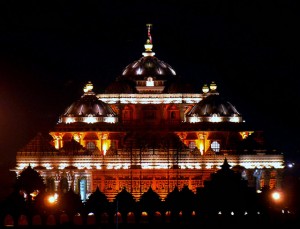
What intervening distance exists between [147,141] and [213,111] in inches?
188

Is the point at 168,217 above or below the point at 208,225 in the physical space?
above

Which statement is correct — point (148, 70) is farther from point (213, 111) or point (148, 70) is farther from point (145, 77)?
point (213, 111)

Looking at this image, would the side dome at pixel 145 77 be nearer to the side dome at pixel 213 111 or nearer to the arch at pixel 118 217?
the side dome at pixel 213 111

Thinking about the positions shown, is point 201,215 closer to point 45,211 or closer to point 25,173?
point 45,211

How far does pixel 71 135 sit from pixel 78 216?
12192 millimetres

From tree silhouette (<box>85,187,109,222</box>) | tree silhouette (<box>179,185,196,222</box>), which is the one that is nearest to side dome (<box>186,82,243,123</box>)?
tree silhouette (<box>179,185,196,222</box>)

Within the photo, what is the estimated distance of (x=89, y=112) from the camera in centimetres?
7369

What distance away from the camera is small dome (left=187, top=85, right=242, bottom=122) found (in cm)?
7388

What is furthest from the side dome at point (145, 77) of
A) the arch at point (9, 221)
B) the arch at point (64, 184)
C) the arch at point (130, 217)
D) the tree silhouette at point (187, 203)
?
the tree silhouette at point (187, 203)

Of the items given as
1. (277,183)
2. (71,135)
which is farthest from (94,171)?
(277,183)

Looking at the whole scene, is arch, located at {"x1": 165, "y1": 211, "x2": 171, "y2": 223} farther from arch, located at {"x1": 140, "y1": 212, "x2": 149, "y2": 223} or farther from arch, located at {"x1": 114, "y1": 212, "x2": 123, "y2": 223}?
arch, located at {"x1": 114, "y1": 212, "x2": 123, "y2": 223}

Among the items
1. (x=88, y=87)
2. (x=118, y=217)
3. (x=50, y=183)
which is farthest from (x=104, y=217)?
(x=88, y=87)

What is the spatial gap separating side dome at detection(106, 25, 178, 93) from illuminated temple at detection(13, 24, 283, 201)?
6 cm

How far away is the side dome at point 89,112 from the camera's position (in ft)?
242
